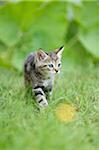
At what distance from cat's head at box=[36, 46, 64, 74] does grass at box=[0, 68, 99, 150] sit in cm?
32

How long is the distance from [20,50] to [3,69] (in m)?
0.98

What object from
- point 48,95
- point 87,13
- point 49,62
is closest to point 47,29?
point 87,13

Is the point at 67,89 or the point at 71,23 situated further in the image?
the point at 71,23

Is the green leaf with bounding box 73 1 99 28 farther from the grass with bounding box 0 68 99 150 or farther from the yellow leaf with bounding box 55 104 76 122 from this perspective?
the yellow leaf with bounding box 55 104 76 122

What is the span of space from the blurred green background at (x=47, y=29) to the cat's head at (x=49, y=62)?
4.72 m

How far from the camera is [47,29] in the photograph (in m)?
10.9

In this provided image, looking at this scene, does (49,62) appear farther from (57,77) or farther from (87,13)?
(87,13)

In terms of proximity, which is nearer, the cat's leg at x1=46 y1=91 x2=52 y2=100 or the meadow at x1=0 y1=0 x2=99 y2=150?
the meadow at x1=0 y1=0 x2=99 y2=150

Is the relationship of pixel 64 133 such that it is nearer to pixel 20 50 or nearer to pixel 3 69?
pixel 3 69

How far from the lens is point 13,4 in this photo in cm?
1059

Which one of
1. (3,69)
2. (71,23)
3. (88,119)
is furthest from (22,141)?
(71,23)

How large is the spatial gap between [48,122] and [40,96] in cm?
111

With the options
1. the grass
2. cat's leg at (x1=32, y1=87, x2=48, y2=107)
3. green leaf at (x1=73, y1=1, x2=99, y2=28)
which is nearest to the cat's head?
cat's leg at (x1=32, y1=87, x2=48, y2=107)

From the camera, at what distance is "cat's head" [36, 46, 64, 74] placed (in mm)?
5592
